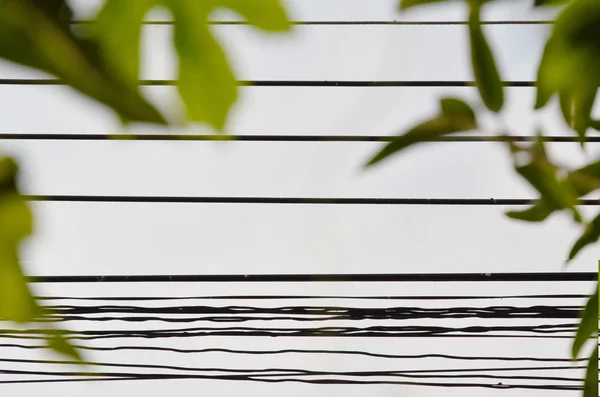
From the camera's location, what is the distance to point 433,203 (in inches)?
84.5

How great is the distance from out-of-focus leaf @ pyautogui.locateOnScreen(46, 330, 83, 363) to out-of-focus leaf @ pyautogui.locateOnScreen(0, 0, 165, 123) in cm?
12

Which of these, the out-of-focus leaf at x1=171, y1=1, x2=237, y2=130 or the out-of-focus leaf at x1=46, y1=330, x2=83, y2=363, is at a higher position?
the out-of-focus leaf at x1=171, y1=1, x2=237, y2=130

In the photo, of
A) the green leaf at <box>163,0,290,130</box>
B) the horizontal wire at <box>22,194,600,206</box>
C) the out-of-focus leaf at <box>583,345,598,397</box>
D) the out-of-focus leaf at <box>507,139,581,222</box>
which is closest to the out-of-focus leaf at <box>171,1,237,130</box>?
the green leaf at <box>163,0,290,130</box>

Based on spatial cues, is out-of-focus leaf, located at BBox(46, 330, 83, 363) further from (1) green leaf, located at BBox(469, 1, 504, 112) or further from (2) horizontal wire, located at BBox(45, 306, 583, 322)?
(2) horizontal wire, located at BBox(45, 306, 583, 322)

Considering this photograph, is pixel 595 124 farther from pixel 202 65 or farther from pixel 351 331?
pixel 351 331

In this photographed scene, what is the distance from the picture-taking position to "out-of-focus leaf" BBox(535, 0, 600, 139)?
434mm

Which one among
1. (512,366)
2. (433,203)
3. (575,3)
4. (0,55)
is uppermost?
(433,203)

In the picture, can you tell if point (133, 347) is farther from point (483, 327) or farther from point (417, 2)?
Result: point (417, 2)

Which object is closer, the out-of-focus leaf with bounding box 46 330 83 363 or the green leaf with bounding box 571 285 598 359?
the out-of-focus leaf with bounding box 46 330 83 363

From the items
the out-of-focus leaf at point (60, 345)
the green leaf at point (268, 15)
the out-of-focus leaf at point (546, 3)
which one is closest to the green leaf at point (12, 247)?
the out-of-focus leaf at point (60, 345)

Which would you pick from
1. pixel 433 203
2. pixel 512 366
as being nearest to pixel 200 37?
pixel 433 203

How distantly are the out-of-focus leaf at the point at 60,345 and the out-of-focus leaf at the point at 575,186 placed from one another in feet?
1.20

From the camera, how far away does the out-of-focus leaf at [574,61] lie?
0.43m

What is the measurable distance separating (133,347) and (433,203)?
148 cm
